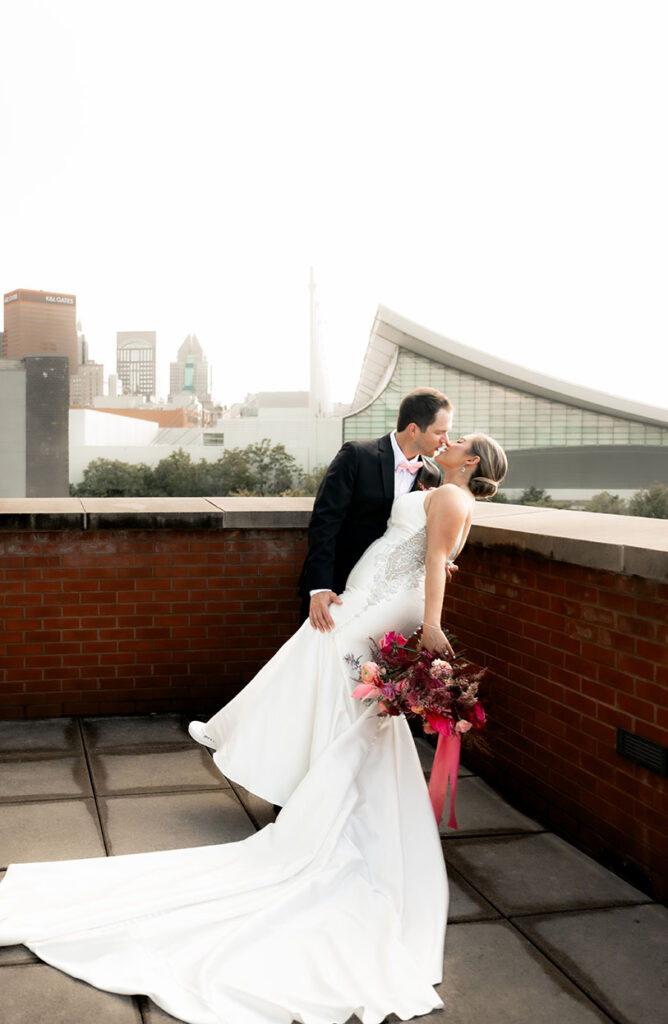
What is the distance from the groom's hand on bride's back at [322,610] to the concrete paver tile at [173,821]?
91cm

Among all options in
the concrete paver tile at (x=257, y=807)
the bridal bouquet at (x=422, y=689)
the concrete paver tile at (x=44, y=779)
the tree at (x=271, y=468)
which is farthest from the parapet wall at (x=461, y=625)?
the tree at (x=271, y=468)

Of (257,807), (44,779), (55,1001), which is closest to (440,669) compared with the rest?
(257,807)

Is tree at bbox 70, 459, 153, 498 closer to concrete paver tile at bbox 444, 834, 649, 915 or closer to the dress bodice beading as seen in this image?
the dress bodice beading

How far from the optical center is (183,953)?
284 centimetres

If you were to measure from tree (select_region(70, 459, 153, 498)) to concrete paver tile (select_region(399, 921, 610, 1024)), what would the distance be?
317 feet

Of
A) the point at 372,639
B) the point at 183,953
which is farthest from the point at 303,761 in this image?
the point at 183,953

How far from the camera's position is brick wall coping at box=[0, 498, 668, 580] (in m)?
3.49

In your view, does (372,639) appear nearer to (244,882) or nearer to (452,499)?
(452,499)

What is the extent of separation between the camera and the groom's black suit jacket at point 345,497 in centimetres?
405

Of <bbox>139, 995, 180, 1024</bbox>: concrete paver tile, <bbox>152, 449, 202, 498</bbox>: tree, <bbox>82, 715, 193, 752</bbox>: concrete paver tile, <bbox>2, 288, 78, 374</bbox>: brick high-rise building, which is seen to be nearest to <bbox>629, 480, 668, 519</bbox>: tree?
<bbox>152, 449, 202, 498</bbox>: tree

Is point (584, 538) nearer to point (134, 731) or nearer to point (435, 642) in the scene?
point (435, 642)

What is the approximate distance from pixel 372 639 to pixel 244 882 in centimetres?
112

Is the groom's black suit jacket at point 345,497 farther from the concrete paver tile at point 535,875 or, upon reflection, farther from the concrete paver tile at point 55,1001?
the concrete paver tile at point 55,1001

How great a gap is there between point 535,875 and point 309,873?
2.93 ft
